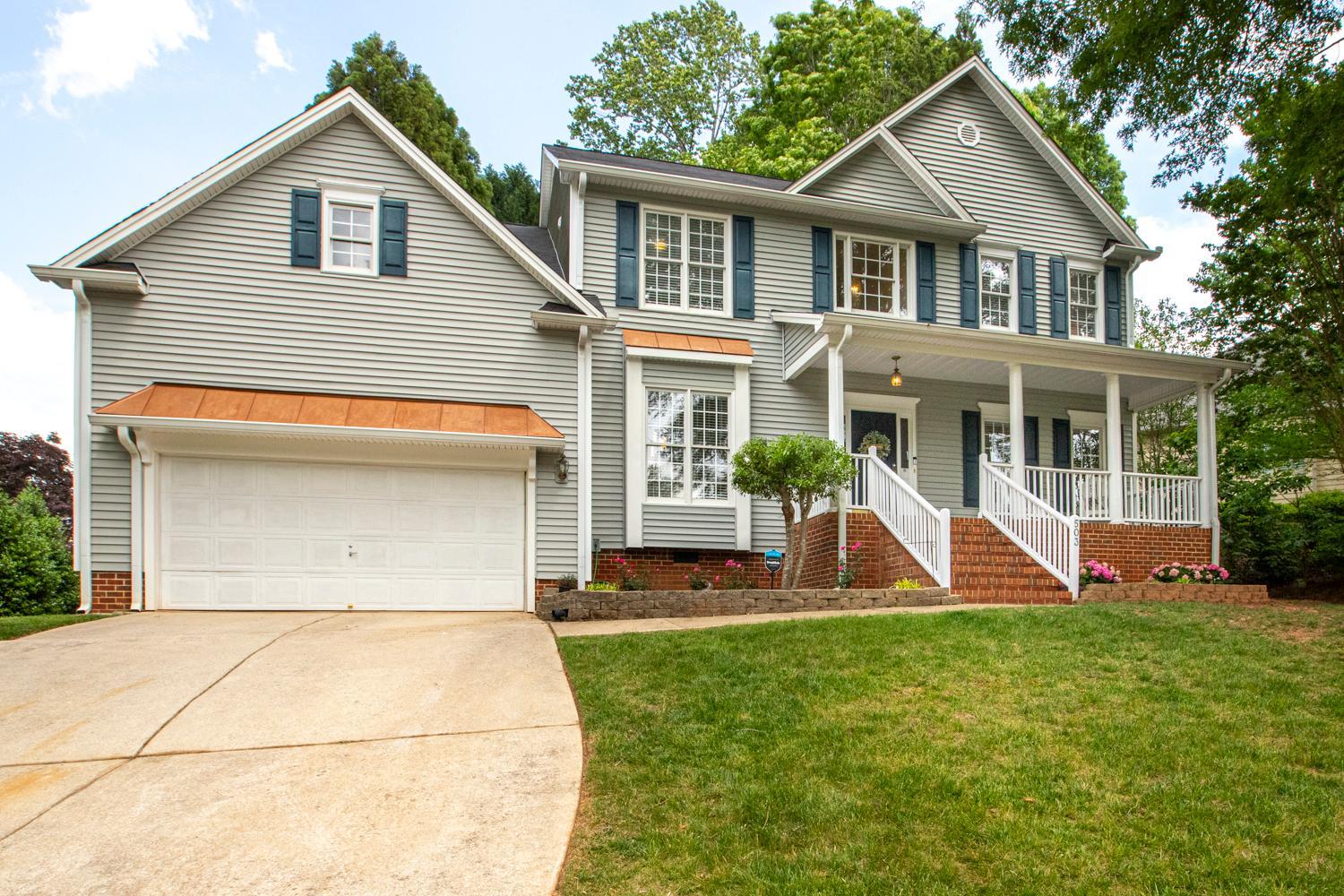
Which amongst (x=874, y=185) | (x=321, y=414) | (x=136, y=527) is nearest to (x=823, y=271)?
(x=874, y=185)

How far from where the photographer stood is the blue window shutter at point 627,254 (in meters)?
14.3

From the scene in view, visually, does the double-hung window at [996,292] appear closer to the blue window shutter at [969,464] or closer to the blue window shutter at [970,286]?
the blue window shutter at [970,286]

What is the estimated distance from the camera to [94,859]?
166 inches

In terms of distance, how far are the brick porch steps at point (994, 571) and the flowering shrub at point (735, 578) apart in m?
3.02

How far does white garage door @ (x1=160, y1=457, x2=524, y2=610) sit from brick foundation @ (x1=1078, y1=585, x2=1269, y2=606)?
7391mm

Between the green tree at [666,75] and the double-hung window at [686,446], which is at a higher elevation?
the green tree at [666,75]

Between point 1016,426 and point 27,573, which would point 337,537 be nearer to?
point 27,573

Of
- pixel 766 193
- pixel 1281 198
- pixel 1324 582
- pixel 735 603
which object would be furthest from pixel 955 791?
pixel 1324 582

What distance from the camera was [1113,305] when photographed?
17.3m

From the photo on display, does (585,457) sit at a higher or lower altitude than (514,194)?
lower

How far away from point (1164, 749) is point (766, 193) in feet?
36.3

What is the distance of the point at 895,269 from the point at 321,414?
9.43 metres

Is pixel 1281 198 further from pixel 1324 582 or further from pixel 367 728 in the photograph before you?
pixel 1324 582

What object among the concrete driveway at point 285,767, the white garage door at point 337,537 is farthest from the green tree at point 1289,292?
the concrete driveway at point 285,767
